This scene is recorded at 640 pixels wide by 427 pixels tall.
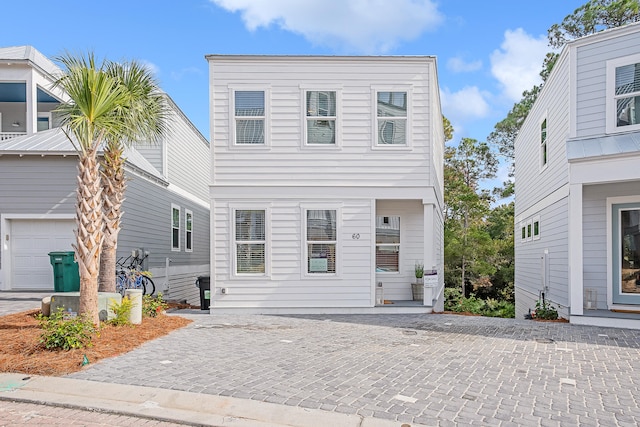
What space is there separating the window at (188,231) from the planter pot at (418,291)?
34.2 ft

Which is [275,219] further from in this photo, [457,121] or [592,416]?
[457,121]

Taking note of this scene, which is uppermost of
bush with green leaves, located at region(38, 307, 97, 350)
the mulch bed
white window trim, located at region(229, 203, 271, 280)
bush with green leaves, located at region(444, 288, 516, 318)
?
white window trim, located at region(229, 203, 271, 280)

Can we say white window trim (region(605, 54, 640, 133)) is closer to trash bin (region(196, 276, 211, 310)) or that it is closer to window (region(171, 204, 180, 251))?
trash bin (region(196, 276, 211, 310))

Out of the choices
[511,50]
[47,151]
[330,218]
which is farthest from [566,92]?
[511,50]

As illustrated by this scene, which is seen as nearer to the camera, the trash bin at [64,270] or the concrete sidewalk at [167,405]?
the concrete sidewalk at [167,405]

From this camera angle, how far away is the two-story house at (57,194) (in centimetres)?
1342

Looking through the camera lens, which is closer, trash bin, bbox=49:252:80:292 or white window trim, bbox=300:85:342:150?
white window trim, bbox=300:85:342:150

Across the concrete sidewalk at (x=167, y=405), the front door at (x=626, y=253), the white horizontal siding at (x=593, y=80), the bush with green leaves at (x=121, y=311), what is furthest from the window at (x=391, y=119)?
the concrete sidewalk at (x=167, y=405)

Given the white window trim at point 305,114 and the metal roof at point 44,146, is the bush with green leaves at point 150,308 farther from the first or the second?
the white window trim at point 305,114

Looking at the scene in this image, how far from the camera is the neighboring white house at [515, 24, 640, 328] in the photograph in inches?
386

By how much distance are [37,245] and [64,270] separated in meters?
1.81

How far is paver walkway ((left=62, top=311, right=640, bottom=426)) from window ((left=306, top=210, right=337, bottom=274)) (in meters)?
2.14

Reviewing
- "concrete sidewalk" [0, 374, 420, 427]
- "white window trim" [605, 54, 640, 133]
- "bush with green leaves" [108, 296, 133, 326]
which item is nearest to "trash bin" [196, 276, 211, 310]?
"bush with green leaves" [108, 296, 133, 326]

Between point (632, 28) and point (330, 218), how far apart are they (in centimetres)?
747
